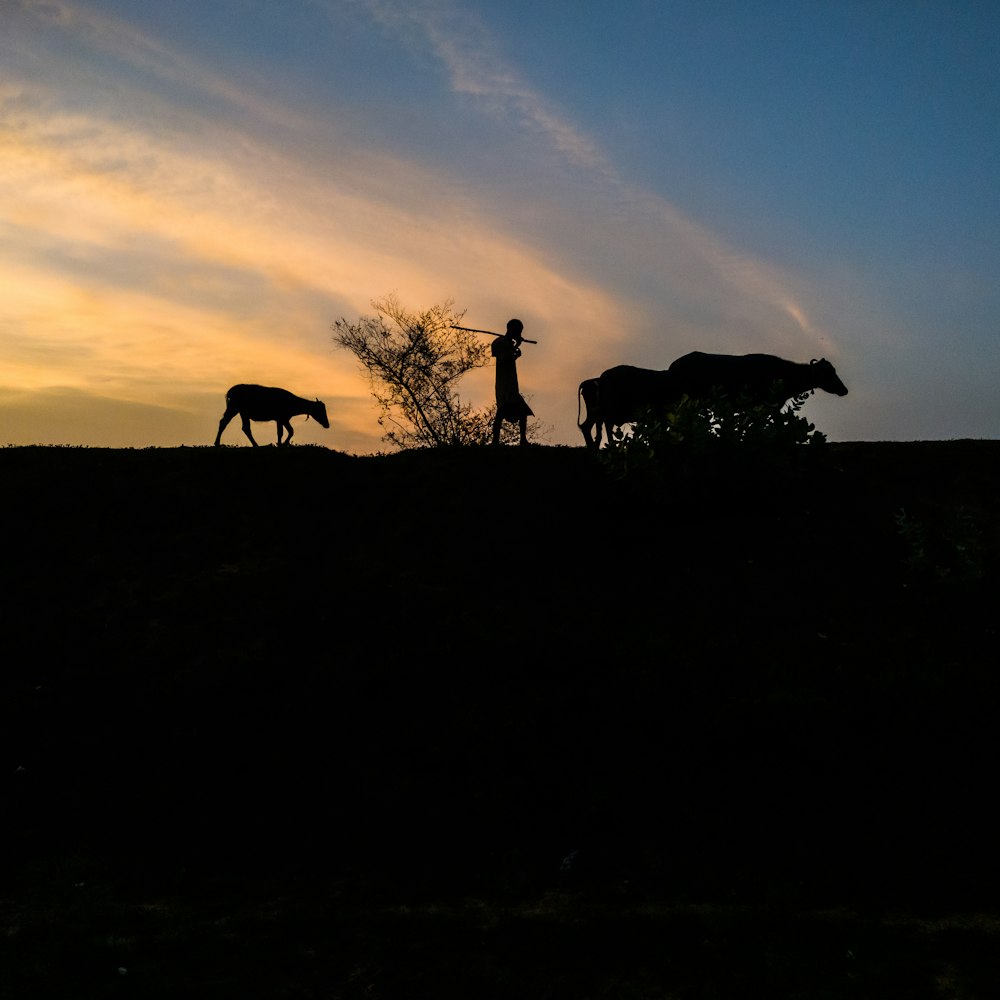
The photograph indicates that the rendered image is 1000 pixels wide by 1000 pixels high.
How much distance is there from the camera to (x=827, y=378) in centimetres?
2242

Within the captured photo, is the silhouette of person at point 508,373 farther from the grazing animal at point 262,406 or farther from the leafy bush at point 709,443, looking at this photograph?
the grazing animal at point 262,406

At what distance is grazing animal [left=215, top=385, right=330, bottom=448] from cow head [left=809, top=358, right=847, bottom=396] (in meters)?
13.7

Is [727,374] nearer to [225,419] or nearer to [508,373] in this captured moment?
[508,373]

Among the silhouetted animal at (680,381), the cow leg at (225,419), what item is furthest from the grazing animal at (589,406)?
the cow leg at (225,419)

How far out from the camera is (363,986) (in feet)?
22.0

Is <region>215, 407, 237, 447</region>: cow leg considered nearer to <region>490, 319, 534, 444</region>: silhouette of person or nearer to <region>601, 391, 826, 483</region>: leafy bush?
<region>490, 319, 534, 444</region>: silhouette of person

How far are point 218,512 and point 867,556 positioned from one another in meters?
11.4

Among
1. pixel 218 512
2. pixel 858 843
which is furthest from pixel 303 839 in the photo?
pixel 218 512

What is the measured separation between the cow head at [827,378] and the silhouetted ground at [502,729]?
3.63m

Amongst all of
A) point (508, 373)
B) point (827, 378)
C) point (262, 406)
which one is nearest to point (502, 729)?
point (508, 373)

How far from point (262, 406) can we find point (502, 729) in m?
17.7

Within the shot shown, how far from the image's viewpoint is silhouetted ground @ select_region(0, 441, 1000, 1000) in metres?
7.41

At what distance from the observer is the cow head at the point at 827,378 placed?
22.3 m

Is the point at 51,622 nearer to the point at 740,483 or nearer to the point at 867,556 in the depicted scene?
the point at 740,483
